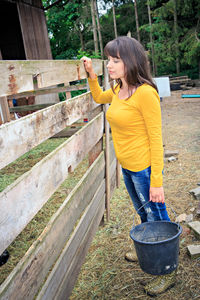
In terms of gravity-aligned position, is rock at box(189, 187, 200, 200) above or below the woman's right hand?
below

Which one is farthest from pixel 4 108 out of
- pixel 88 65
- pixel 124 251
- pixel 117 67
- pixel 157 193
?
pixel 157 193

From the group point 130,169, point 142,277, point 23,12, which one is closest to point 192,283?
point 142,277

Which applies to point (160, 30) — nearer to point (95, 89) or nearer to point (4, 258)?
point (95, 89)

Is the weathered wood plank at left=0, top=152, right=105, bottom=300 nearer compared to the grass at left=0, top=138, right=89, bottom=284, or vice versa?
the weathered wood plank at left=0, top=152, right=105, bottom=300

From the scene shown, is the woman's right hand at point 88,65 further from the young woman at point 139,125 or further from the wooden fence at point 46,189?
the young woman at point 139,125

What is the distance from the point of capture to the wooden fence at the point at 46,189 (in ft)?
4.47

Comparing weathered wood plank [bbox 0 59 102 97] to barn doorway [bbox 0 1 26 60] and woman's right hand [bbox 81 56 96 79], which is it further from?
barn doorway [bbox 0 1 26 60]

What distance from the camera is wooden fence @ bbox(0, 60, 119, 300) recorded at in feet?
4.47

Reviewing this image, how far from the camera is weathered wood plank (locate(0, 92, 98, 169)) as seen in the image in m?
Answer: 1.34

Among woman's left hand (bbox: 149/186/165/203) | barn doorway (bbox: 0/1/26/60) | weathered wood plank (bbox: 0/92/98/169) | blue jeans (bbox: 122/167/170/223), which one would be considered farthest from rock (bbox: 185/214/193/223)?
barn doorway (bbox: 0/1/26/60)

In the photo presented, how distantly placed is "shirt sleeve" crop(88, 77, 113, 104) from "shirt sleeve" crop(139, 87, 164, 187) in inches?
35.5

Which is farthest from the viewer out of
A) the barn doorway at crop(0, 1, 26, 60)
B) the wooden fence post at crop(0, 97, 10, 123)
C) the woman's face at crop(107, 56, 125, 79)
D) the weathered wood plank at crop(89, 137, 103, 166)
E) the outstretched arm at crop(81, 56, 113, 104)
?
the barn doorway at crop(0, 1, 26, 60)

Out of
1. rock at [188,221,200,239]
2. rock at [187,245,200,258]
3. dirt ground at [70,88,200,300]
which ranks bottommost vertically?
dirt ground at [70,88,200,300]

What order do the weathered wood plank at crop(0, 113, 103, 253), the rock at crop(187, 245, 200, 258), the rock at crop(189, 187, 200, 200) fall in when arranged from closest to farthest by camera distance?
the weathered wood plank at crop(0, 113, 103, 253)
the rock at crop(187, 245, 200, 258)
the rock at crop(189, 187, 200, 200)
